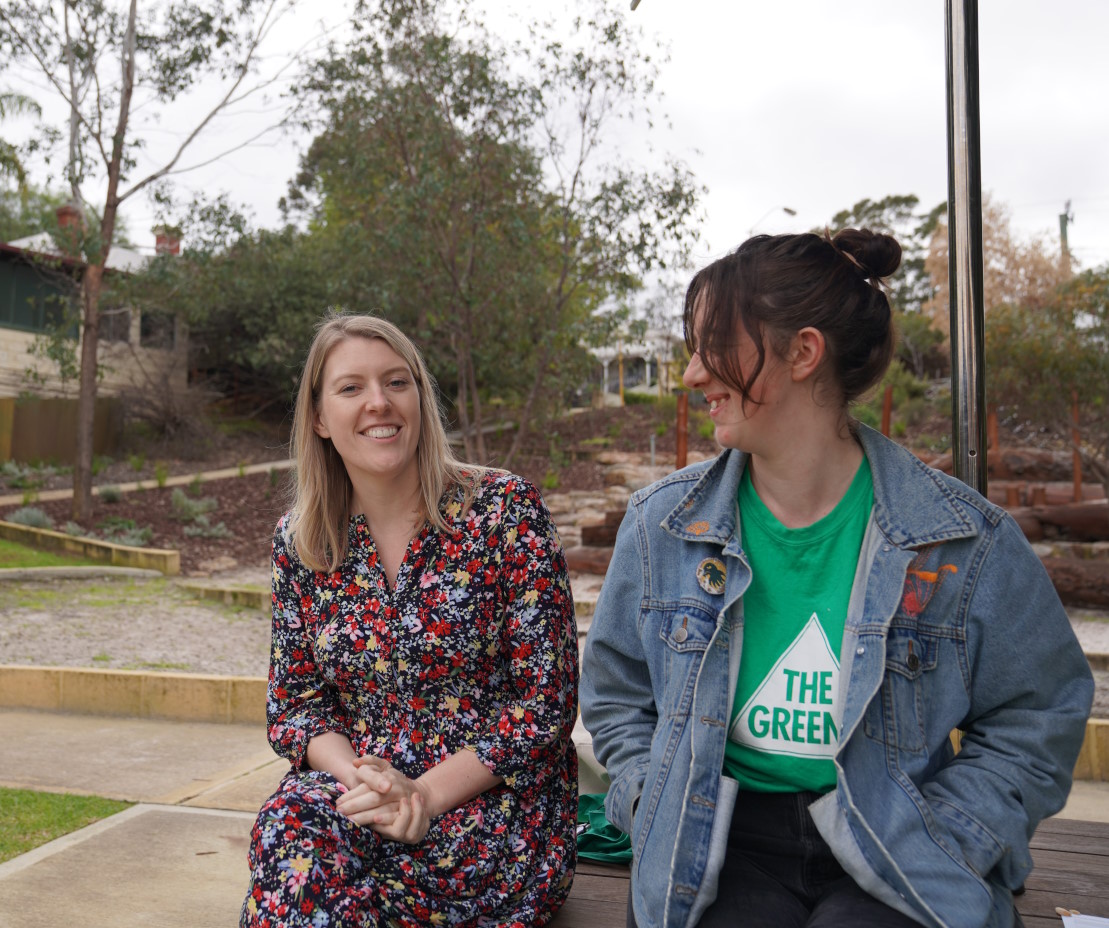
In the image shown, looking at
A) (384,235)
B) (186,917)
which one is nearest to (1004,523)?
(186,917)

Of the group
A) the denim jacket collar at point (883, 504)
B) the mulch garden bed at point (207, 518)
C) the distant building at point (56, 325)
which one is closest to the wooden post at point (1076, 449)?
the mulch garden bed at point (207, 518)

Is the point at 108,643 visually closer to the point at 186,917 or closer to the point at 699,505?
the point at 186,917

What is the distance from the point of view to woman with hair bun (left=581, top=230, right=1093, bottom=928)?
1.66 metres

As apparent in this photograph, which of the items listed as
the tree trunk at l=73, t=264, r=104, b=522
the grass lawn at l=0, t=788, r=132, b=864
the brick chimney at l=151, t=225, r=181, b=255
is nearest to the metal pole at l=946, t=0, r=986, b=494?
the grass lawn at l=0, t=788, r=132, b=864

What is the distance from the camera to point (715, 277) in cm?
184

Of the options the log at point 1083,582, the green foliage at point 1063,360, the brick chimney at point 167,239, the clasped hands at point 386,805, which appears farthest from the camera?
the brick chimney at point 167,239

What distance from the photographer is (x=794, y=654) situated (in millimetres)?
1777

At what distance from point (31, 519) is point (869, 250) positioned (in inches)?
495

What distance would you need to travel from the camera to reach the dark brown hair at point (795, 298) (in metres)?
1.79

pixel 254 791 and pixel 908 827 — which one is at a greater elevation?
pixel 908 827

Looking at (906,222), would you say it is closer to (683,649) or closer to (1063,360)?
(1063,360)

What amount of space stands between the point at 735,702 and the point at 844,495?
41 cm

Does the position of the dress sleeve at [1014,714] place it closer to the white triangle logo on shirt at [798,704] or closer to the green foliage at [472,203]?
the white triangle logo on shirt at [798,704]

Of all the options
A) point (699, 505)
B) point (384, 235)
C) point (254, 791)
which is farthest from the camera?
point (384, 235)
